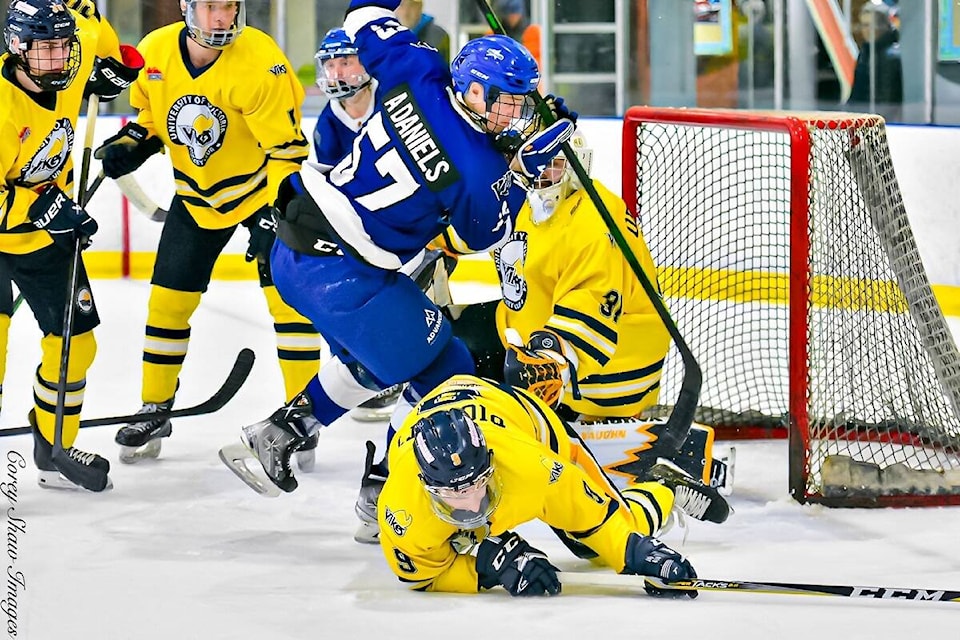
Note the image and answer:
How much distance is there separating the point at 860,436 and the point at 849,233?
51 centimetres

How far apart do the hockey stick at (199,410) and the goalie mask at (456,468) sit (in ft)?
4.85

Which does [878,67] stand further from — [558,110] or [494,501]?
[494,501]

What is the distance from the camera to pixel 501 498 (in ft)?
8.81

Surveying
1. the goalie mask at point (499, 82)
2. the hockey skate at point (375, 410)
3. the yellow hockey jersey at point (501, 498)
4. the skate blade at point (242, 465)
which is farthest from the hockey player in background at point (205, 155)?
the yellow hockey jersey at point (501, 498)

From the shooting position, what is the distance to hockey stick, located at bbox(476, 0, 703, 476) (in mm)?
3248

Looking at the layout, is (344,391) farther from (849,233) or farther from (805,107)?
(805,107)

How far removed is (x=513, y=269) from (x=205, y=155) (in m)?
0.94

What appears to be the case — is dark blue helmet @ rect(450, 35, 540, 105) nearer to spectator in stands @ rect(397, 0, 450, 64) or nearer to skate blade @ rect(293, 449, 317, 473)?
spectator in stands @ rect(397, 0, 450, 64)

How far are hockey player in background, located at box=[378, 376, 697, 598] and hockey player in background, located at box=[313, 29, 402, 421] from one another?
2.75 ft

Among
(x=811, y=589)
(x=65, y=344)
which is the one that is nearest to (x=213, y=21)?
(x=65, y=344)

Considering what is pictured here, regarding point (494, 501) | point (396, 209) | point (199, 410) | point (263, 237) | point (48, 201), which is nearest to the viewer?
point (494, 501)

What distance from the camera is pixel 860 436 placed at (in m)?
3.80

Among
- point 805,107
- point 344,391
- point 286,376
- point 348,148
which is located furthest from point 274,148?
point 805,107

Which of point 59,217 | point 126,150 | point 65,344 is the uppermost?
point 126,150
